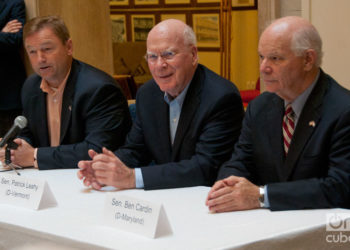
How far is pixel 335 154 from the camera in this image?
236 centimetres

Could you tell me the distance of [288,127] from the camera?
259 cm

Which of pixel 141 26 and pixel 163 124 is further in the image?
pixel 141 26

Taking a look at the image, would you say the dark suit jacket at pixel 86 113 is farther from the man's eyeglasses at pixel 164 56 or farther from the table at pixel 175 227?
the table at pixel 175 227

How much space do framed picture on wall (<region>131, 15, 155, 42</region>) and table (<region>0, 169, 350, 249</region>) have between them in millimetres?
6948

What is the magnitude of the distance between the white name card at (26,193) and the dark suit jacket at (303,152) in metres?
0.79

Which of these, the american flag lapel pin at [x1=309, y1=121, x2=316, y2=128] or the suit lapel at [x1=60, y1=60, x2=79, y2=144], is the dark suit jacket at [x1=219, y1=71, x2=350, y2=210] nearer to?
the american flag lapel pin at [x1=309, y1=121, x2=316, y2=128]

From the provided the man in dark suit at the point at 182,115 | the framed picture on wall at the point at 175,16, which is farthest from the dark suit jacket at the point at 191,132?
the framed picture on wall at the point at 175,16

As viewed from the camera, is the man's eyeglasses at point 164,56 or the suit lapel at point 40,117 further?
the suit lapel at point 40,117

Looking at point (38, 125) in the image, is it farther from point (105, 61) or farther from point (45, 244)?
point (105, 61)

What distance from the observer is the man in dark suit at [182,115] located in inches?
114

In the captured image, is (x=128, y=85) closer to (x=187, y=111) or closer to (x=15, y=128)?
(x=187, y=111)

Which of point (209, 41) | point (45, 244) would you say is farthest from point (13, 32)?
point (209, 41)

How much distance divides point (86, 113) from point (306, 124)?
1.41 metres

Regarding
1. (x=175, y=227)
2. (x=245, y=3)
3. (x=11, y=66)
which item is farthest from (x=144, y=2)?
(x=175, y=227)
